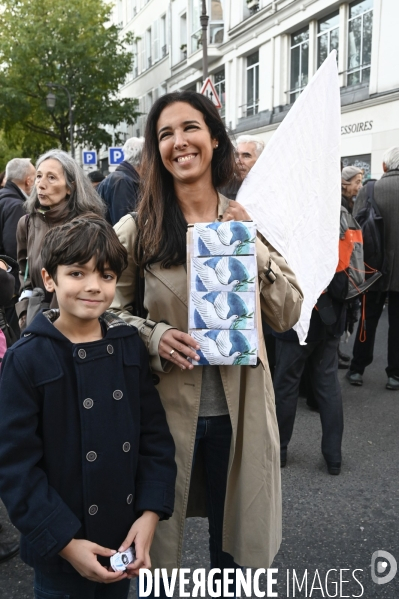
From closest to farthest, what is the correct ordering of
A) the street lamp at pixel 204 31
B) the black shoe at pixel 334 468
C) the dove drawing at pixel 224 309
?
the dove drawing at pixel 224 309
the black shoe at pixel 334 468
the street lamp at pixel 204 31

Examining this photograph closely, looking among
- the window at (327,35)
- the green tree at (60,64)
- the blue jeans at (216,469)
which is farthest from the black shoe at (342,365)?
the green tree at (60,64)

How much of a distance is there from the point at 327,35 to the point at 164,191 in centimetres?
1662

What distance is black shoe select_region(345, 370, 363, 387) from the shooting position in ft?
17.8

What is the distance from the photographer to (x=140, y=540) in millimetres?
1636

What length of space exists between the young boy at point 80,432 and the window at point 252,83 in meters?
20.0

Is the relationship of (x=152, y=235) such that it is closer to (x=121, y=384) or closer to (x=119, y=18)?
(x=121, y=384)

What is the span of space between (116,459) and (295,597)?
55.0 inches

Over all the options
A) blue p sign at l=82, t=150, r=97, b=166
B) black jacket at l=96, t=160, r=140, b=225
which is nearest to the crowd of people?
black jacket at l=96, t=160, r=140, b=225

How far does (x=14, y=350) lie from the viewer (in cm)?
152

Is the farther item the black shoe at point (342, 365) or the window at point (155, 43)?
the window at point (155, 43)

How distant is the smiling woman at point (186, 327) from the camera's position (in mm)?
1872

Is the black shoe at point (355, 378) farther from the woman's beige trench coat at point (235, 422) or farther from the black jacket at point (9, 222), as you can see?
the woman's beige trench coat at point (235, 422)

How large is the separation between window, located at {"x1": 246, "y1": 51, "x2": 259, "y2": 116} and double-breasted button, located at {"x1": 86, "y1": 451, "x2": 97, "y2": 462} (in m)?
20.2

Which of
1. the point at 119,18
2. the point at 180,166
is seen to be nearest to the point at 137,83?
the point at 119,18
